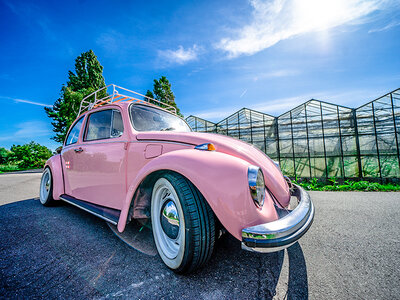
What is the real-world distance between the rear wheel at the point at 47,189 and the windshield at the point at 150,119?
2552 mm

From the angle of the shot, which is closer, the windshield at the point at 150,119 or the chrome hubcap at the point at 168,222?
the chrome hubcap at the point at 168,222

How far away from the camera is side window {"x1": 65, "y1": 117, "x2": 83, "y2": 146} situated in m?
2.98

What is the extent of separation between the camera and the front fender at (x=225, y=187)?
3.81 ft

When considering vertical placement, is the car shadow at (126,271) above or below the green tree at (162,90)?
below

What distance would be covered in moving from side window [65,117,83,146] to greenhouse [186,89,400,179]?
12295 millimetres

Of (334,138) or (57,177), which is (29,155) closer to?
(57,177)

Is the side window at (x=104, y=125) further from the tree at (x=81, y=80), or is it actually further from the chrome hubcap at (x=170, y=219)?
the tree at (x=81, y=80)

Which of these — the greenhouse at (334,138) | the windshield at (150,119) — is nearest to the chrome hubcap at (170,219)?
the windshield at (150,119)

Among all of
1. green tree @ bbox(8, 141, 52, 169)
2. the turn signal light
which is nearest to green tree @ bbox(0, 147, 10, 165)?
green tree @ bbox(8, 141, 52, 169)

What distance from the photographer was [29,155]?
23.5 meters

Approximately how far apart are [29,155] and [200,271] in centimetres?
3234

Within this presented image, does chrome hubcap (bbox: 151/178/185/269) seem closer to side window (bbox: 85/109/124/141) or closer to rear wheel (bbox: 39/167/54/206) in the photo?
side window (bbox: 85/109/124/141)

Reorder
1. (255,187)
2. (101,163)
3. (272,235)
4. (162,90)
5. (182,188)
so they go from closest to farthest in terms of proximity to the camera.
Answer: (272,235)
(255,187)
(182,188)
(101,163)
(162,90)

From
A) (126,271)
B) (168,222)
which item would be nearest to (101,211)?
(126,271)
